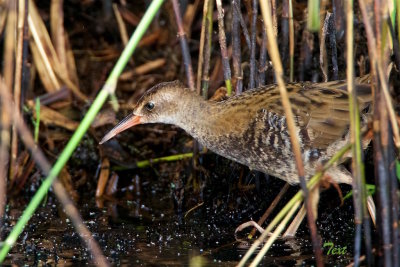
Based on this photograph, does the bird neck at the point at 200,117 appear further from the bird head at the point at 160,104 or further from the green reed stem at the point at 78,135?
the green reed stem at the point at 78,135

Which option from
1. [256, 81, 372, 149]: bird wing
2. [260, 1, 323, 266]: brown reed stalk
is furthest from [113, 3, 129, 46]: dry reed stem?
[260, 1, 323, 266]: brown reed stalk

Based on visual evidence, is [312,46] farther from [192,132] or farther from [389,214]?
[389,214]

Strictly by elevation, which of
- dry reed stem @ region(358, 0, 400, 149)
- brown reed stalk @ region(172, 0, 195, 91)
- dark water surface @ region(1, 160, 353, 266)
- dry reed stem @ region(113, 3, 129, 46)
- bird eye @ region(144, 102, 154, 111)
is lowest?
dark water surface @ region(1, 160, 353, 266)

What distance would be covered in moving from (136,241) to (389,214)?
1.59 metres

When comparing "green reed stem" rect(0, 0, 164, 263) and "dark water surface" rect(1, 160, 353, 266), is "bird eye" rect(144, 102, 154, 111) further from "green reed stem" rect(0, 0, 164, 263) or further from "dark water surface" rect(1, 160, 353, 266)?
"green reed stem" rect(0, 0, 164, 263)

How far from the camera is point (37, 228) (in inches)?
160

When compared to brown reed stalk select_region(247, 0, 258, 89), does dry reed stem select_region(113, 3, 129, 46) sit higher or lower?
higher

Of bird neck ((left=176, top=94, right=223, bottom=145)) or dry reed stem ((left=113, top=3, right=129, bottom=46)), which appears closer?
bird neck ((left=176, top=94, right=223, bottom=145))

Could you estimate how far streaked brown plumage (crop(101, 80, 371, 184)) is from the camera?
353 cm

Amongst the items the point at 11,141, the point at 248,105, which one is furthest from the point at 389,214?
the point at 11,141

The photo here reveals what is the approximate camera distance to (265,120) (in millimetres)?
3594

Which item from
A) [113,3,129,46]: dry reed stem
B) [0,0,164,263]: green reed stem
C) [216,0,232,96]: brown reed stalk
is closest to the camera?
[0,0,164,263]: green reed stem

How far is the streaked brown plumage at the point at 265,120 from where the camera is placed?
353cm

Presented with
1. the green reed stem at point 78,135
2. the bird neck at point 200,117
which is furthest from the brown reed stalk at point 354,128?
the bird neck at point 200,117
